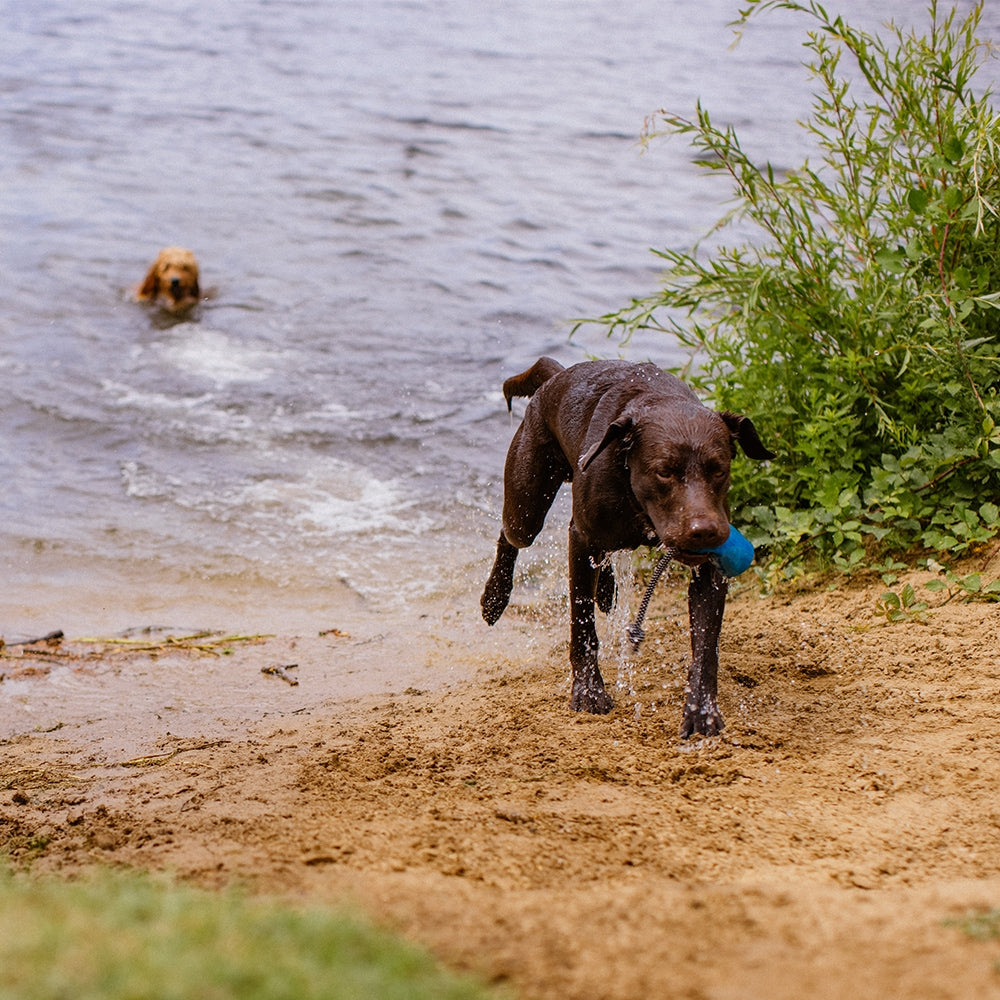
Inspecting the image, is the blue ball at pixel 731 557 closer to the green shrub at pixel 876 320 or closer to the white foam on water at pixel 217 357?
the green shrub at pixel 876 320

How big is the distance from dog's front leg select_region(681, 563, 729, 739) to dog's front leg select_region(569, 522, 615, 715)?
0.39 metres

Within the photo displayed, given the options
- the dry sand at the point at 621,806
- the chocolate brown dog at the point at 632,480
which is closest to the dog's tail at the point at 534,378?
the chocolate brown dog at the point at 632,480

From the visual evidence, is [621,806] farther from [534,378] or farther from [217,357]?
[217,357]

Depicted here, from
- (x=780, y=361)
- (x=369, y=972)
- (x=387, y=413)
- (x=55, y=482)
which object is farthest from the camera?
(x=387, y=413)

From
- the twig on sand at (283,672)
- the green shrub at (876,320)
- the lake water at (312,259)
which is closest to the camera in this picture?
the green shrub at (876,320)

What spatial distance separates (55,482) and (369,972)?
23.2 ft

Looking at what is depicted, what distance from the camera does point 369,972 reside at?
183 centimetres

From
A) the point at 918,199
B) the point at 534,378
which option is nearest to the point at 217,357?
the point at 534,378

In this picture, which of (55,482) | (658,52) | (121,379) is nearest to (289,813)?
(55,482)

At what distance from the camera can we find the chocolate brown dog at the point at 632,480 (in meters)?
3.87

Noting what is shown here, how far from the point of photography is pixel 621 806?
3.32 m

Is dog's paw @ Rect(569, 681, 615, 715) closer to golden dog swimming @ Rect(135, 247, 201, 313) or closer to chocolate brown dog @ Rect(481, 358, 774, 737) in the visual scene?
chocolate brown dog @ Rect(481, 358, 774, 737)

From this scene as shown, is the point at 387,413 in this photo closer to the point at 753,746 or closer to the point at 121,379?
the point at 121,379

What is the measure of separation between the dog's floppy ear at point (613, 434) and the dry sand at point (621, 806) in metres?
0.96
